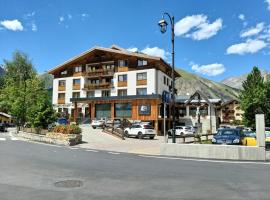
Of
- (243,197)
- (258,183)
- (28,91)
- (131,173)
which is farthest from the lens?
(28,91)

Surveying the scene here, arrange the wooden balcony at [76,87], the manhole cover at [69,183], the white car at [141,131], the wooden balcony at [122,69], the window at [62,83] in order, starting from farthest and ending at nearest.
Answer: the window at [62,83] < the wooden balcony at [76,87] < the wooden balcony at [122,69] < the white car at [141,131] < the manhole cover at [69,183]

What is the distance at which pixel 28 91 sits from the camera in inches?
2643

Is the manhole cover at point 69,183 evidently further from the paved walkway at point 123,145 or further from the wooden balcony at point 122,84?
the wooden balcony at point 122,84

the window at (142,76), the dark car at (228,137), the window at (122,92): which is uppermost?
the window at (142,76)

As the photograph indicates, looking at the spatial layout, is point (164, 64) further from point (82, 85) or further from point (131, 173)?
point (131, 173)

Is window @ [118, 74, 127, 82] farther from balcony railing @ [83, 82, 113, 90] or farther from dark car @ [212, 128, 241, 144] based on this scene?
dark car @ [212, 128, 241, 144]

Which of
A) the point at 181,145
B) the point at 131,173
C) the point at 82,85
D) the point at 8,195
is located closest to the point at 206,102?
the point at 82,85

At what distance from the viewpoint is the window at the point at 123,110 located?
5012cm

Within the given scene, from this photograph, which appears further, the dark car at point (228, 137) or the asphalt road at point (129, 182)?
the dark car at point (228, 137)

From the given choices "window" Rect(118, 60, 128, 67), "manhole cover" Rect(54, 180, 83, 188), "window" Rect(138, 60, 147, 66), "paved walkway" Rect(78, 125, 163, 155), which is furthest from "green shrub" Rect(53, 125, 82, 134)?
"window" Rect(118, 60, 128, 67)

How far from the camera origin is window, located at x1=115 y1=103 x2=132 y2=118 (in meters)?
50.1

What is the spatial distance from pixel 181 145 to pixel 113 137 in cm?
1518

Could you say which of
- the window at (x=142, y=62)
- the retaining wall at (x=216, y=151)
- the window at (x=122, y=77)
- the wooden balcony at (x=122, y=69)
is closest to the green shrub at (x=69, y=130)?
the retaining wall at (x=216, y=151)

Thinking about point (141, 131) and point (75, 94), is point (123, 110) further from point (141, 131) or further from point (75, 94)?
point (141, 131)
